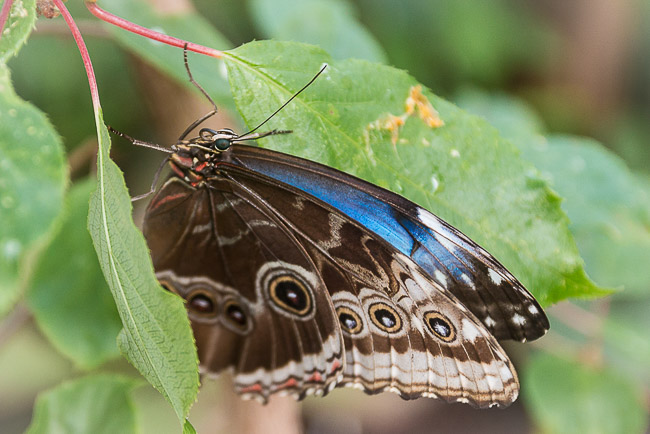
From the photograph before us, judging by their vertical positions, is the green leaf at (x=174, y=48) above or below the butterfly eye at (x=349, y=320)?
above

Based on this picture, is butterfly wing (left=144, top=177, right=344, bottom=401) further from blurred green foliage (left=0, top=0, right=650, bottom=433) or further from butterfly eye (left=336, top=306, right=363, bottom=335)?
blurred green foliage (left=0, top=0, right=650, bottom=433)

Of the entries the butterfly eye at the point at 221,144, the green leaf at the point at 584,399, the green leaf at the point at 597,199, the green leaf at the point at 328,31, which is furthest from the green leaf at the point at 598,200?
the butterfly eye at the point at 221,144

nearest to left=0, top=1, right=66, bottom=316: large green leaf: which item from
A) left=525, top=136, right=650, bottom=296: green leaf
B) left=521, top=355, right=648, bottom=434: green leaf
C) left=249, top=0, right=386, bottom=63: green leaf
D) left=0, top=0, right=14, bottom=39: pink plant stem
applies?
left=0, top=0, right=14, bottom=39: pink plant stem

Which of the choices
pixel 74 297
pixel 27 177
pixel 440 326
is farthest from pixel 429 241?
pixel 74 297

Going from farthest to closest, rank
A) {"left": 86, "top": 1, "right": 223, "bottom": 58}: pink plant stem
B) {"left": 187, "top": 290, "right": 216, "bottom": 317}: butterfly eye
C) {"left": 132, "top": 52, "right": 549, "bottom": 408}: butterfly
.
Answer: {"left": 187, "top": 290, "right": 216, "bottom": 317}: butterfly eye < {"left": 132, "top": 52, "right": 549, "bottom": 408}: butterfly < {"left": 86, "top": 1, "right": 223, "bottom": 58}: pink plant stem

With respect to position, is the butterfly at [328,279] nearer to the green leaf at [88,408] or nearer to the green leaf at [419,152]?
the green leaf at [419,152]

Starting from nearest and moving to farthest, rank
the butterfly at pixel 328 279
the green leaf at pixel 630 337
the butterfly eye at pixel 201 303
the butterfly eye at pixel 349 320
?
the butterfly at pixel 328 279, the butterfly eye at pixel 349 320, the butterfly eye at pixel 201 303, the green leaf at pixel 630 337

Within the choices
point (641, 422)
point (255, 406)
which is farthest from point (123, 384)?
point (641, 422)
